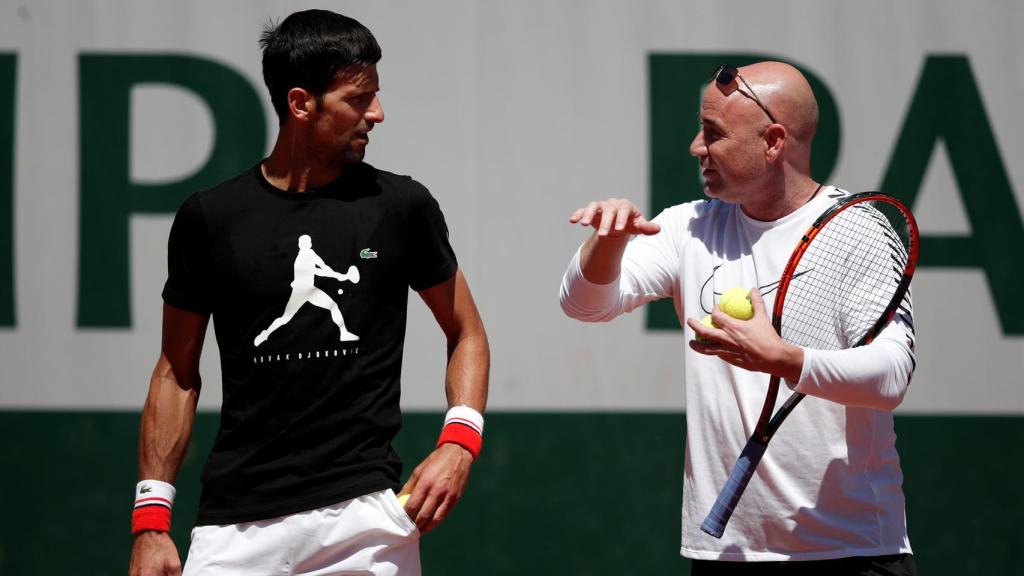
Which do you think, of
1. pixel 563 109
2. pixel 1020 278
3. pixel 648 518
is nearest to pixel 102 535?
pixel 648 518

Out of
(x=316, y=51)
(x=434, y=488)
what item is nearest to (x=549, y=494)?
(x=434, y=488)

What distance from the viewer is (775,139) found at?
276cm

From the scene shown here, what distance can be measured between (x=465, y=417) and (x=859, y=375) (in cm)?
79

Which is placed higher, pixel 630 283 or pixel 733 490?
pixel 630 283

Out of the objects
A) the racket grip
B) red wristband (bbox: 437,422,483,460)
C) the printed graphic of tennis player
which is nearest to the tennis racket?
the racket grip

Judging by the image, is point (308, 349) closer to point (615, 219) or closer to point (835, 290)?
point (615, 219)

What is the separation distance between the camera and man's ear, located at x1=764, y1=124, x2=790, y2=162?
2.74m

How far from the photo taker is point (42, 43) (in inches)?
173

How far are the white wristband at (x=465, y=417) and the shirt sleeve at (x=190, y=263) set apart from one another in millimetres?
533

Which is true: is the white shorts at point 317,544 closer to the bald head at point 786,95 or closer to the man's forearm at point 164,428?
the man's forearm at point 164,428

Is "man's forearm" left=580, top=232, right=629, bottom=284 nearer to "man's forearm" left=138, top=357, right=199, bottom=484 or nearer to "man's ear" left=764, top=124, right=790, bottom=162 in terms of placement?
"man's ear" left=764, top=124, right=790, bottom=162

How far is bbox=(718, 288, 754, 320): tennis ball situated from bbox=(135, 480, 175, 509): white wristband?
119cm

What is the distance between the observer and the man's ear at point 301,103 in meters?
2.45

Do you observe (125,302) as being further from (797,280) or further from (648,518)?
(797,280)
